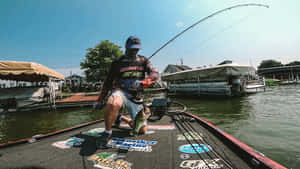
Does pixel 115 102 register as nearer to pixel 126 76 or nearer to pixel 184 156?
pixel 126 76

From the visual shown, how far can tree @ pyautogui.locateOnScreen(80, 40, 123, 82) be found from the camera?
25.5 metres

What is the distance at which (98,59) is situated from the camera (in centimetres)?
2575

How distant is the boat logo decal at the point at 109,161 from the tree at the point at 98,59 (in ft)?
82.3

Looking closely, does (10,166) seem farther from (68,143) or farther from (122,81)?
(122,81)

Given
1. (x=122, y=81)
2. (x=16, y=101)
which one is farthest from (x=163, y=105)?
(x=16, y=101)

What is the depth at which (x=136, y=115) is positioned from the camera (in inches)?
94.6

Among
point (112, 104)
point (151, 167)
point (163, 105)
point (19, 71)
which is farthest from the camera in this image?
point (19, 71)

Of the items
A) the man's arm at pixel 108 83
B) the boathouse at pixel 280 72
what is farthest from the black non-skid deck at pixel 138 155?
the boathouse at pixel 280 72

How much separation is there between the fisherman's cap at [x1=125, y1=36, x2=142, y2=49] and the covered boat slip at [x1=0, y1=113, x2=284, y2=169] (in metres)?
1.64

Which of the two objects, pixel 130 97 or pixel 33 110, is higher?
pixel 130 97

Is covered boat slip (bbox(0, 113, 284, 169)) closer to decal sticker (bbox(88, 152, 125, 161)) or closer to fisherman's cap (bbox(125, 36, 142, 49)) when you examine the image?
decal sticker (bbox(88, 152, 125, 161))

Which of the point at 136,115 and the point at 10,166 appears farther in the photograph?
the point at 136,115

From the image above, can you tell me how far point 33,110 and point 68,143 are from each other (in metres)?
11.8

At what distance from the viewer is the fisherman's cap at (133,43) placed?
2356 millimetres
